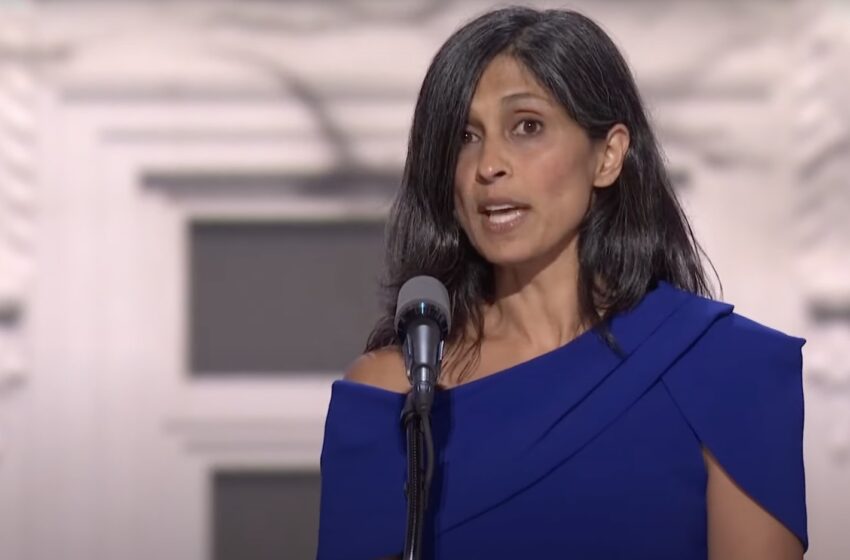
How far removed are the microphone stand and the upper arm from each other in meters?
0.47

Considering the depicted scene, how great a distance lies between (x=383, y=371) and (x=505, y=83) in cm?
43

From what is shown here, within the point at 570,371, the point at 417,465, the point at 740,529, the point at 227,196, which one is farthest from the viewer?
the point at 227,196

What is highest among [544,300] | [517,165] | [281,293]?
[281,293]

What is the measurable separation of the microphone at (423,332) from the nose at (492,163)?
28 centimetres

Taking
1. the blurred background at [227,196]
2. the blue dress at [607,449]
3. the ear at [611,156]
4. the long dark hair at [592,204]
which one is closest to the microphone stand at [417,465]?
the blue dress at [607,449]

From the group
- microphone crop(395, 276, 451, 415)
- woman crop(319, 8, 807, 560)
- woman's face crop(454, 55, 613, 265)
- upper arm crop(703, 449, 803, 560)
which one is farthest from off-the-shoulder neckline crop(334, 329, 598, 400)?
microphone crop(395, 276, 451, 415)

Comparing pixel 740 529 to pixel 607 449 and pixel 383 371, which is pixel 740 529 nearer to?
pixel 607 449

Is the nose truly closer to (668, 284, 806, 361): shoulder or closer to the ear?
the ear

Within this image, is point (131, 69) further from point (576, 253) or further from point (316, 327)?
point (576, 253)

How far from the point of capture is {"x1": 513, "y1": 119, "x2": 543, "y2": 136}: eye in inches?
81.5

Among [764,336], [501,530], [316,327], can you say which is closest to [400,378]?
[501,530]

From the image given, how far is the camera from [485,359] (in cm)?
218

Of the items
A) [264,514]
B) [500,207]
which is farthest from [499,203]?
[264,514]

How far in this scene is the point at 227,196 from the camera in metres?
3.39
